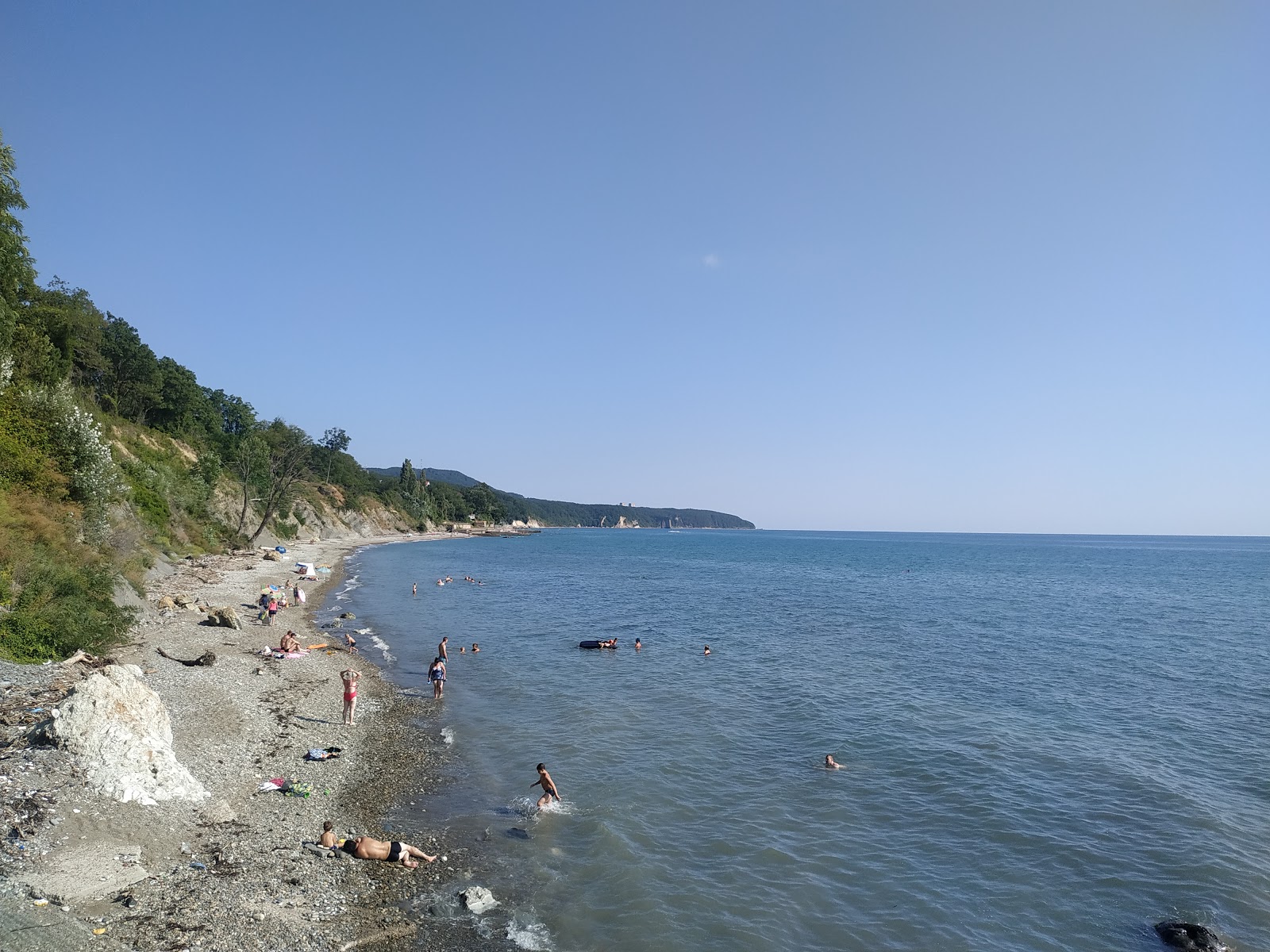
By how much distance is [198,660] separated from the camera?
992 inches

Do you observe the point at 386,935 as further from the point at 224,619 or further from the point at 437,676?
the point at 224,619

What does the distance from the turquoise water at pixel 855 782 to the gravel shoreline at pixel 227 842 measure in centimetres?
155

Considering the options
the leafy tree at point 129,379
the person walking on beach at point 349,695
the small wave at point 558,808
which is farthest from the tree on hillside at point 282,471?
the small wave at point 558,808

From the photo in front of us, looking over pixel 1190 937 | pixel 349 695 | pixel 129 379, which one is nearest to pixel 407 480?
pixel 129 379

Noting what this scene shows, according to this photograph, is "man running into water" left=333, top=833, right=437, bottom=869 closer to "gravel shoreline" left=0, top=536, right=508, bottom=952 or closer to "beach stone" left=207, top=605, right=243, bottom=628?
"gravel shoreline" left=0, top=536, right=508, bottom=952

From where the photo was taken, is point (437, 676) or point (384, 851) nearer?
point (384, 851)

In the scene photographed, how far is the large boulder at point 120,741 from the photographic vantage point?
42.6 ft

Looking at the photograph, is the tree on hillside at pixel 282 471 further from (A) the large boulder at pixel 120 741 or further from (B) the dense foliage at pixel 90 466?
(A) the large boulder at pixel 120 741

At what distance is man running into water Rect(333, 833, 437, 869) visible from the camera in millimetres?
13367

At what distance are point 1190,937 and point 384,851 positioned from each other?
1530 cm

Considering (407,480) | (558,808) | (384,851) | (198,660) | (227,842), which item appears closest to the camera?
(227,842)

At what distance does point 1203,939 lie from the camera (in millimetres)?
11914

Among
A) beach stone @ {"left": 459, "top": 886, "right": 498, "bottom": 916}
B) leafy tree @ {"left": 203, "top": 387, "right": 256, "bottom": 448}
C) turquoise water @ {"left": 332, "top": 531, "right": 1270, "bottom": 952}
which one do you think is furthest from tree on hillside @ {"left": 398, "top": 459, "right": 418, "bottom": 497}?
beach stone @ {"left": 459, "top": 886, "right": 498, "bottom": 916}

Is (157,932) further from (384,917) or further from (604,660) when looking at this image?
(604,660)
